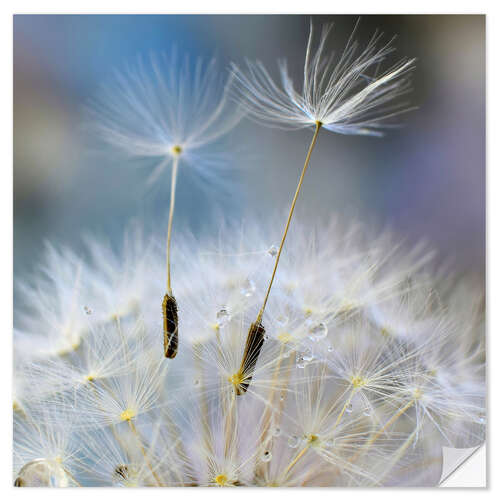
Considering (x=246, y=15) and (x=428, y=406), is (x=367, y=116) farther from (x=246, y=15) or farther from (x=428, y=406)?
(x=428, y=406)

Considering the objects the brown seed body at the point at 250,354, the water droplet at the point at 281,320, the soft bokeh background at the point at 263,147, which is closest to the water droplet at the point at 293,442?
the brown seed body at the point at 250,354

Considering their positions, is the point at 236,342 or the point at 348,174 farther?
the point at 348,174

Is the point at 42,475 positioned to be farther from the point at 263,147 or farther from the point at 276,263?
the point at 263,147

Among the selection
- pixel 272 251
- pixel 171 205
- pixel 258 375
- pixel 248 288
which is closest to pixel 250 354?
pixel 258 375

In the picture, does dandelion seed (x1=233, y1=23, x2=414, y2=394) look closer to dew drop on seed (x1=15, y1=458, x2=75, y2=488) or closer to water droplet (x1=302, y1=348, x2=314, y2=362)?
water droplet (x1=302, y1=348, x2=314, y2=362)

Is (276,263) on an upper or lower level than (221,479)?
upper

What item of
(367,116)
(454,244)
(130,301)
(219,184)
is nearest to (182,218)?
(219,184)
